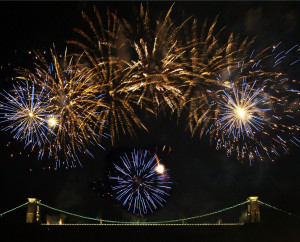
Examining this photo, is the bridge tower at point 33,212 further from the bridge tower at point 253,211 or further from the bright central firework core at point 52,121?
the bridge tower at point 253,211

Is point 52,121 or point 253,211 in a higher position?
point 52,121

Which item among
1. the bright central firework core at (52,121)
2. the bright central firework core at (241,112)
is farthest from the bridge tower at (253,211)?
the bright central firework core at (52,121)

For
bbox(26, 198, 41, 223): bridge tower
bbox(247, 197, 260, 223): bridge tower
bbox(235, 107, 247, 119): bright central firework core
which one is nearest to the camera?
bbox(235, 107, 247, 119): bright central firework core

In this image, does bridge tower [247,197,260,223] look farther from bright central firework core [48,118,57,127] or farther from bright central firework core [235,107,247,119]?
bright central firework core [48,118,57,127]

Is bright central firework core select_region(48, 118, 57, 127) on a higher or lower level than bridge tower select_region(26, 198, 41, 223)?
higher

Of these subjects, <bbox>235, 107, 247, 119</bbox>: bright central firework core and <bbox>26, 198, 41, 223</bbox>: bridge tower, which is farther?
<bbox>26, 198, 41, 223</bbox>: bridge tower

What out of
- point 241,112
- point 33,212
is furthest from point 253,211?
point 33,212

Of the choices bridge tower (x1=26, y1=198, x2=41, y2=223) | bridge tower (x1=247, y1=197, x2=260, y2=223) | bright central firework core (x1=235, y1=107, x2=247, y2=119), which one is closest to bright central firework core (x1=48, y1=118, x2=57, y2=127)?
bridge tower (x1=26, y1=198, x2=41, y2=223)

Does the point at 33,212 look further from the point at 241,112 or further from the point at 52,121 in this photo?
the point at 241,112
